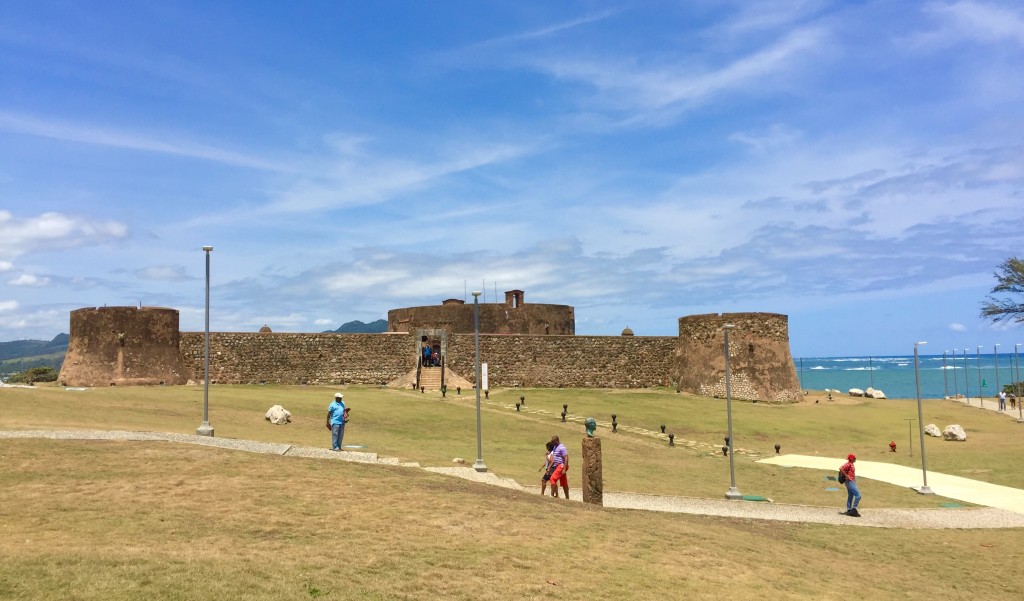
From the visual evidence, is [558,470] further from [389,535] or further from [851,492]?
[851,492]

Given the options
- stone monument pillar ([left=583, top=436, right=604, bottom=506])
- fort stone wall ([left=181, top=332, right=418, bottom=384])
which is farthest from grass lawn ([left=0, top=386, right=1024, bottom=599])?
fort stone wall ([left=181, top=332, right=418, bottom=384])

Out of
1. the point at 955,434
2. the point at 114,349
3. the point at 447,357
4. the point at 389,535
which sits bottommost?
the point at 955,434

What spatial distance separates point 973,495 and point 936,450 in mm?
11097

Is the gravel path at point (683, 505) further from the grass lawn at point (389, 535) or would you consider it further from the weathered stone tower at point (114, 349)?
the weathered stone tower at point (114, 349)

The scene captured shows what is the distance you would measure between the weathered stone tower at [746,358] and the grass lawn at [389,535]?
20995 millimetres

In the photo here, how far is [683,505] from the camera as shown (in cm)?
1748

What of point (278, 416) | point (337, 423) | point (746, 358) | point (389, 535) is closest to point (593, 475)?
point (389, 535)

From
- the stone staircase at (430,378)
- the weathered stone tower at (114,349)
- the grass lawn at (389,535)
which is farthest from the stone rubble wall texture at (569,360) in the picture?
the grass lawn at (389,535)

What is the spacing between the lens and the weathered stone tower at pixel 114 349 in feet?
112

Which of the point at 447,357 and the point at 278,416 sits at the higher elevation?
the point at 447,357

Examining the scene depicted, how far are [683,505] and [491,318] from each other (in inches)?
1368

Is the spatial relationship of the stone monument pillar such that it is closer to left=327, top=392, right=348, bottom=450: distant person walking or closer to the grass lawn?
the grass lawn

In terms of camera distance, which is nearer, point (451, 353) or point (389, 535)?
point (389, 535)

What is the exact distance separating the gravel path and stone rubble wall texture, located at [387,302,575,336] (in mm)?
29619
